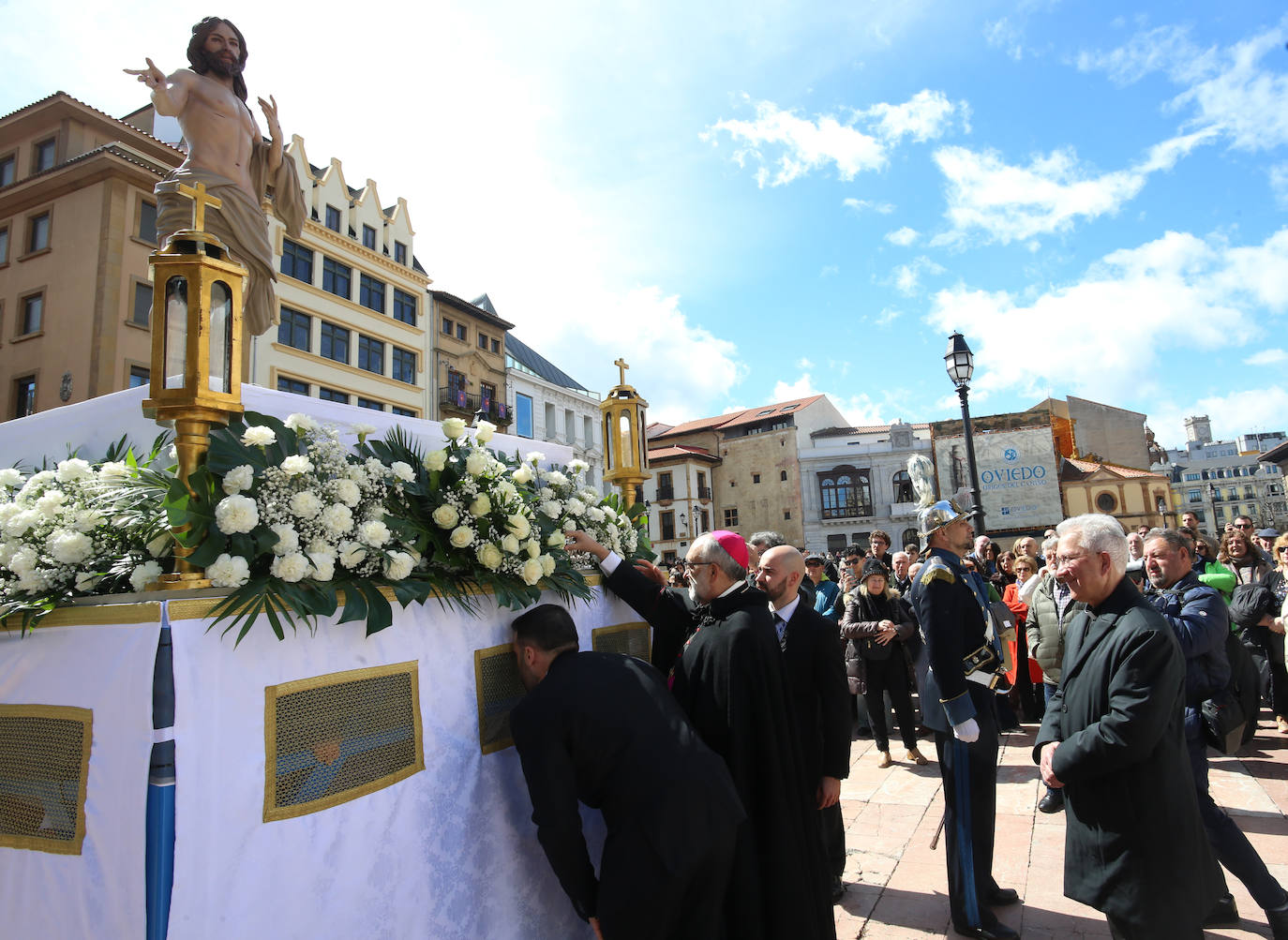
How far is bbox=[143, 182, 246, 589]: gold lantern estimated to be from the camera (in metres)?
2.14

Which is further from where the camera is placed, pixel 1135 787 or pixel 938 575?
pixel 938 575

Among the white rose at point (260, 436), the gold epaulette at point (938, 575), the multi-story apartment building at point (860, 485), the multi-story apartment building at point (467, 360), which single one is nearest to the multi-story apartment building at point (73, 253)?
the multi-story apartment building at point (467, 360)

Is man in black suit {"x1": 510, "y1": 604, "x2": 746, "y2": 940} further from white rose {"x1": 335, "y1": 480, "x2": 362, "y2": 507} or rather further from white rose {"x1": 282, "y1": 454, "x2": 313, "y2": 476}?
white rose {"x1": 282, "y1": 454, "x2": 313, "y2": 476}

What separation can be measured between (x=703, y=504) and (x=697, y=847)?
4795 centimetres

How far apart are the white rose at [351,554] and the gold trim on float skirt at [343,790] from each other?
0.35 m

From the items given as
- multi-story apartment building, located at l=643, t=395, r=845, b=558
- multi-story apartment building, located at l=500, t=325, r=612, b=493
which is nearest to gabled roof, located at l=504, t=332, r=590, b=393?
multi-story apartment building, located at l=500, t=325, r=612, b=493

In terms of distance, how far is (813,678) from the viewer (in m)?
3.76

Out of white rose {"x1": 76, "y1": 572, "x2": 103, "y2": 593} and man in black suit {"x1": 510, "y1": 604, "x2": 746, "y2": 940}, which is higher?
white rose {"x1": 76, "y1": 572, "x2": 103, "y2": 593}

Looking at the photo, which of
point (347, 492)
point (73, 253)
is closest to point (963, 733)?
point (347, 492)

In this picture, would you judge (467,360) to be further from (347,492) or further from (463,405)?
(347,492)

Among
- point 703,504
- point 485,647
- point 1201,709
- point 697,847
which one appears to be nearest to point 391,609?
point 485,647

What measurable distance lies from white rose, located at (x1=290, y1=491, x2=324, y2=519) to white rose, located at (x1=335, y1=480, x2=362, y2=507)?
4.2 inches

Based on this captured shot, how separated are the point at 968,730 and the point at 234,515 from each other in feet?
10.9

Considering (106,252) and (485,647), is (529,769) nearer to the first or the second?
(485,647)
